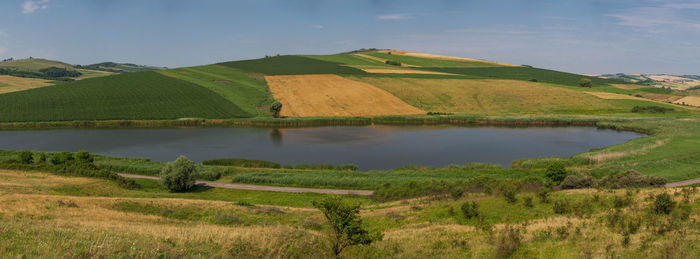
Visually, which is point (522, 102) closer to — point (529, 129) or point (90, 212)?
point (529, 129)

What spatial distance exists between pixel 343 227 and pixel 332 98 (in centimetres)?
8700

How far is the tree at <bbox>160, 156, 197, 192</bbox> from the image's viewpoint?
35.7 metres

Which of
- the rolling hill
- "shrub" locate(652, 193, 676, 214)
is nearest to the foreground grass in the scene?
"shrub" locate(652, 193, 676, 214)

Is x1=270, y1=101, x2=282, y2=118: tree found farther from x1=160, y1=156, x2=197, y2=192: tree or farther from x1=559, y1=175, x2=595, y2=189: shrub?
x1=559, y1=175, x2=595, y2=189: shrub

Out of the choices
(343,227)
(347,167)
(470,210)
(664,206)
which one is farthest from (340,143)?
(343,227)

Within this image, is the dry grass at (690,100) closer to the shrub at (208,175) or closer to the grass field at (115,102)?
the grass field at (115,102)

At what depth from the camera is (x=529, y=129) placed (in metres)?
72.5

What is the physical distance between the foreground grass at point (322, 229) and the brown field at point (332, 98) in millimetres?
63732

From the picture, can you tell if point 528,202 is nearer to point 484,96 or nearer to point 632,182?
point 632,182

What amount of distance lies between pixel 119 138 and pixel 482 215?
6403 cm

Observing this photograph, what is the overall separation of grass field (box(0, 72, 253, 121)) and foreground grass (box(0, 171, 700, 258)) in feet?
199

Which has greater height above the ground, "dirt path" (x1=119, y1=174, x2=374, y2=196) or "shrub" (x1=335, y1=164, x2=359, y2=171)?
"shrub" (x1=335, y1=164, x2=359, y2=171)

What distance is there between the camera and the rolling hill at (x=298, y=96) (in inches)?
3366

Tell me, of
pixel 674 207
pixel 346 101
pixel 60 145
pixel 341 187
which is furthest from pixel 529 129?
pixel 60 145
